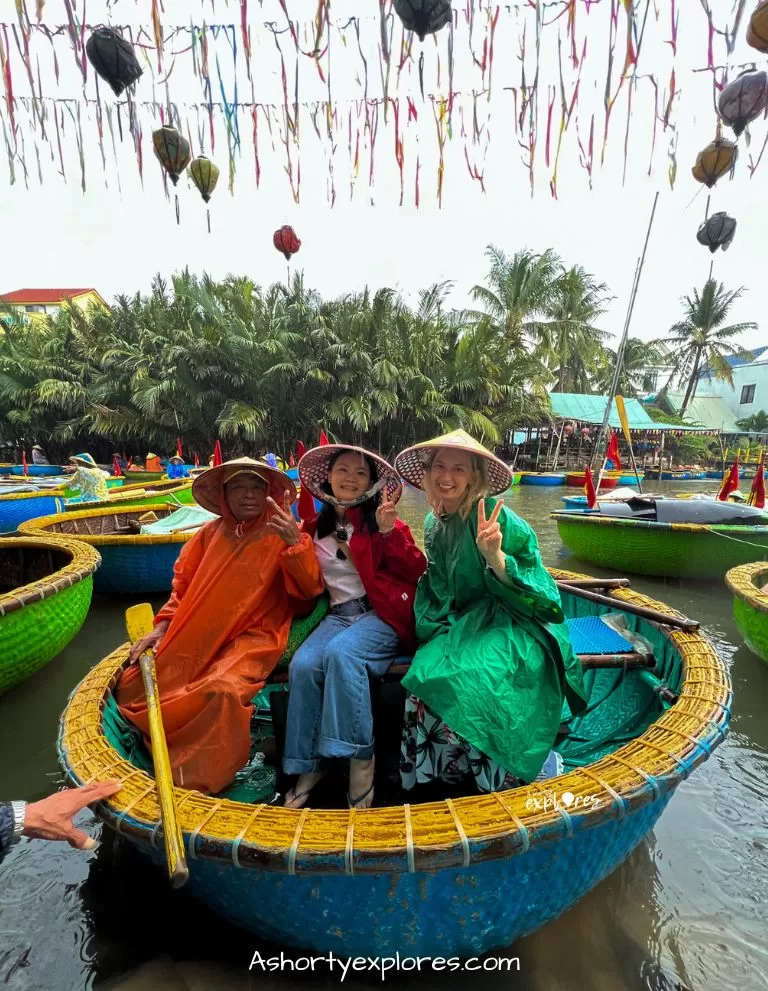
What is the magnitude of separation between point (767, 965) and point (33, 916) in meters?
2.72

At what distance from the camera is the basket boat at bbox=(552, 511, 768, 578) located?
6.03m

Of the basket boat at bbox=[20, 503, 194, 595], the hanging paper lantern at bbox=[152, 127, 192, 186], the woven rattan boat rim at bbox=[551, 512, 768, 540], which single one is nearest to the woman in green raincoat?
the basket boat at bbox=[20, 503, 194, 595]

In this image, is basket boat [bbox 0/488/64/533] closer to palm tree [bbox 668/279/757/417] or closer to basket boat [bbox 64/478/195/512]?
basket boat [bbox 64/478/195/512]

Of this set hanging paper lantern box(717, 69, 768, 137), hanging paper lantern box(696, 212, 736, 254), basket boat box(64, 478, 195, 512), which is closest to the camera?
hanging paper lantern box(717, 69, 768, 137)

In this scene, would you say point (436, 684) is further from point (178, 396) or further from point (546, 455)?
point (546, 455)

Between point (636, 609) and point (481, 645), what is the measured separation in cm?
146

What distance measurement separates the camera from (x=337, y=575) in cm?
243

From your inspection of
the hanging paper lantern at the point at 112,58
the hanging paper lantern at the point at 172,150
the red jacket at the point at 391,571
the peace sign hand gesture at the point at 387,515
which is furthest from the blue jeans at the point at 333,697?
the hanging paper lantern at the point at 172,150

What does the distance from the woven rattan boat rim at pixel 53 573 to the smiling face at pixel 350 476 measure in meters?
2.17

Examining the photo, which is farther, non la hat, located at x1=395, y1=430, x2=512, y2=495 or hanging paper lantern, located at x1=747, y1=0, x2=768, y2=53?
hanging paper lantern, located at x1=747, y1=0, x2=768, y2=53

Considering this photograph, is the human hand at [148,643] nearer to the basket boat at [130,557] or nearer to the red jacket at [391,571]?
the red jacket at [391,571]

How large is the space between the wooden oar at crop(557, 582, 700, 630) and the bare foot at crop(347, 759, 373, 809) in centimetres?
172

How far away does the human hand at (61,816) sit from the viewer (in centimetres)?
140

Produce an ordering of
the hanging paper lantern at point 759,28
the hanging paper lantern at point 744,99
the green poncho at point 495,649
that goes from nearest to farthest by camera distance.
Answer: the green poncho at point 495,649 → the hanging paper lantern at point 759,28 → the hanging paper lantern at point 744,99
